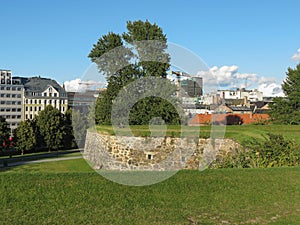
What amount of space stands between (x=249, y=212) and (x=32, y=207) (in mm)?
6536

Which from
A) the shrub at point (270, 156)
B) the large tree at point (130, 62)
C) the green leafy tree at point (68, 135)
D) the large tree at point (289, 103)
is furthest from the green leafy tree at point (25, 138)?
the shrub at point (270, 156)

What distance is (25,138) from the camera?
55.3m

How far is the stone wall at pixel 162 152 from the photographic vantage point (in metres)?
23.0

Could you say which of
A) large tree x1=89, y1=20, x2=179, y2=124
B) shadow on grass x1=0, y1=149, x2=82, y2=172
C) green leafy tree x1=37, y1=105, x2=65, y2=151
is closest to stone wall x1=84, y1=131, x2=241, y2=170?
large tree x1=89, y1=20, x2=179, y2=124

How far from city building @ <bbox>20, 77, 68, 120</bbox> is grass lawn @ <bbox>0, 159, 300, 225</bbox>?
101354mm

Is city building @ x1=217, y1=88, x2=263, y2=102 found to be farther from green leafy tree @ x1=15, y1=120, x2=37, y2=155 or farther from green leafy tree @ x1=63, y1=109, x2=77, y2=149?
green leafy tree @ x1=15, y1=120, x2=37, y2=155

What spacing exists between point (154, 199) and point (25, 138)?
47116mm

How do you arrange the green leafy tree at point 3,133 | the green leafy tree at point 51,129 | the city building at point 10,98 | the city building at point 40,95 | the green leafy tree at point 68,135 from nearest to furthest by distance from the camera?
the green leafy tree at point 3,133
the green leafy tree at point 51,129
the green leafy tree at point 68,135
the city building at point 10,98
the city building at point 40,95

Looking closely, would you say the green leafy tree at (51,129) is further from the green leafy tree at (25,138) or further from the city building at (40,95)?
the city building at (40,95)

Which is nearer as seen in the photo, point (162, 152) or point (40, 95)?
point (162, 152)

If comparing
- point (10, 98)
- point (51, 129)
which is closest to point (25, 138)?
point (51, 129)

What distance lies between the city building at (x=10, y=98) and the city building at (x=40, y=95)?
67.5 inches

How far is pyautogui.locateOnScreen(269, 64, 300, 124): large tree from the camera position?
4491 centimetres

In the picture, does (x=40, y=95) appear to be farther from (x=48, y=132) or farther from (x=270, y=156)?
(x=270, y=156)
